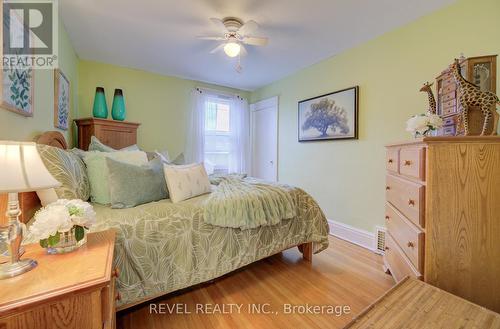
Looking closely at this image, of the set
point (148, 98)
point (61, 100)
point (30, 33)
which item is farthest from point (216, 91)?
point (30, 33)

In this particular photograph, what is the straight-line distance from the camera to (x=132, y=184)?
164cm

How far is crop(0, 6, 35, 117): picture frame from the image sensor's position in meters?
1.16

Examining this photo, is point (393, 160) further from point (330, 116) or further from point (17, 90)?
point (17, 90)

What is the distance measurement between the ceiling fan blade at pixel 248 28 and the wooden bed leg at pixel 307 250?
212 centimetres

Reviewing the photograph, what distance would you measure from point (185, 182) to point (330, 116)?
213 centimetres

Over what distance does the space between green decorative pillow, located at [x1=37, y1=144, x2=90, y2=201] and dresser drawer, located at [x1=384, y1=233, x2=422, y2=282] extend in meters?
2.18

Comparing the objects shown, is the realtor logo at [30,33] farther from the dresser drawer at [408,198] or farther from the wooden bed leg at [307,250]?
the wooden bed leg at [307,250]

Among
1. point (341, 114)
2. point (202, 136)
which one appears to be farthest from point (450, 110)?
point (202, 136)

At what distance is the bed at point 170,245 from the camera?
1.37 metres

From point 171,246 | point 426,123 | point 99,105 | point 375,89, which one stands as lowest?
point 171,246

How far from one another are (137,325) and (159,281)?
0.31 m

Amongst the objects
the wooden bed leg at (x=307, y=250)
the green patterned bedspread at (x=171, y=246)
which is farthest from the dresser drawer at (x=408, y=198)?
the green patterned bedspread at (x=171, y=246)

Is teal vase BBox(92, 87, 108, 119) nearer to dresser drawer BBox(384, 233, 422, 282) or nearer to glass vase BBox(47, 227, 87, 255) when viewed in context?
glass vase BBox(47, 227, 87, 255)

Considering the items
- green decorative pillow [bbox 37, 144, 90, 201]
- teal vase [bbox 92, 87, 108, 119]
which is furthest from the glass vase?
teal vase [bbox 92, 87, 108, 119]
